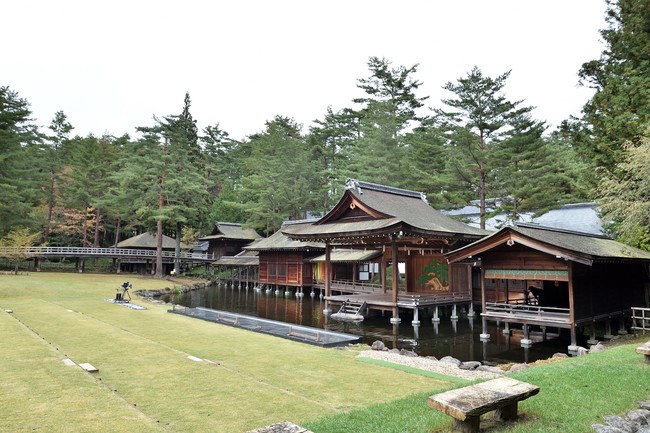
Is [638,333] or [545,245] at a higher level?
[545,245]

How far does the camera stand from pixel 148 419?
19.5 feet

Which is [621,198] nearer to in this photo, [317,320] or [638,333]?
[638,333]

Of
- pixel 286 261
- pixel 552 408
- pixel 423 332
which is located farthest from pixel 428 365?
pixel 286 261

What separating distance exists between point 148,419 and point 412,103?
43.8 metres

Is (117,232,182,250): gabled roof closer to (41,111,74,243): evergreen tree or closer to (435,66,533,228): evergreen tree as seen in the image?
(41,111,74,243): evergreen tree

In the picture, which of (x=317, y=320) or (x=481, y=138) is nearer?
(x=317, y=320)

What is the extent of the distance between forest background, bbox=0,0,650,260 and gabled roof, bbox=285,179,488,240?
573 centimetres

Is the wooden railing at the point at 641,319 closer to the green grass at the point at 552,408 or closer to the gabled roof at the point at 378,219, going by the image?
the gabled roof at the point at 378,219

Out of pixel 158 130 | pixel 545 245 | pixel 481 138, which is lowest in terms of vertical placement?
pixel 545 245

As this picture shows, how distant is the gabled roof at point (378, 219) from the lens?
20.5 metres

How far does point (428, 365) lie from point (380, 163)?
28.4 m

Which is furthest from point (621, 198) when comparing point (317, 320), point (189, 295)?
point (189, 295)

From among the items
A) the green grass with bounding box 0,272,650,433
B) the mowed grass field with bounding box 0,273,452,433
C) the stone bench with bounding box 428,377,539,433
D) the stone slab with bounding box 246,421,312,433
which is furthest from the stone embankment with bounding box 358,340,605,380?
the stone slab with bounding box 246,421,312,433

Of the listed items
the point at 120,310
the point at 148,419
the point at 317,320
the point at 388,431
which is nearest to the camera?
the point at 388,431
